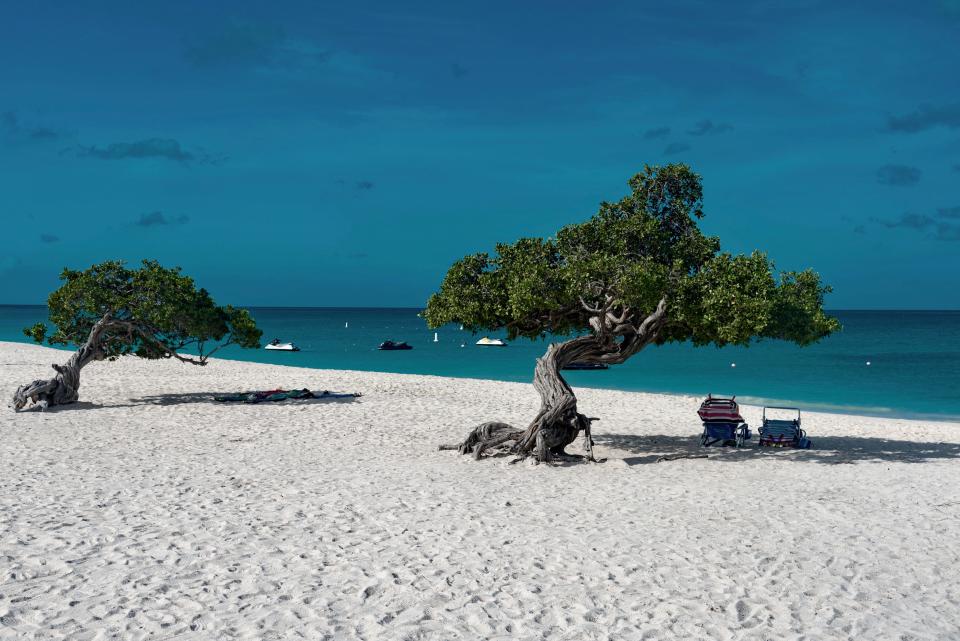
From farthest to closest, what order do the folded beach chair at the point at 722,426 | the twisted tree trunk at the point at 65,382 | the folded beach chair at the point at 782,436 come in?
the twisted tree trunk at the point at 65,382
the folded beach chair at the point at 722,426
the folded beach chair at the point at 782,436

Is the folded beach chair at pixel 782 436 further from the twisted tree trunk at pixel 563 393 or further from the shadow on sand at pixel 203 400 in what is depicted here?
the shadow on sand at pixel 203 400

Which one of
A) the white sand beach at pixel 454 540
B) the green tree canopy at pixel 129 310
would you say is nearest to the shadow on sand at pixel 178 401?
the green tree canopy at pixel 129 310

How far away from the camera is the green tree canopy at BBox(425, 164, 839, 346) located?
1367cm

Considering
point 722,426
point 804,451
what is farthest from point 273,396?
point 804,451

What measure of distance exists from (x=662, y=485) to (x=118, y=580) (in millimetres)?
8629

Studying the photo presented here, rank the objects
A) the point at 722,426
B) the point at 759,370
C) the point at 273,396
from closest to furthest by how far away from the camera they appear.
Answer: the point at 722,426, the point at 273,396, the point at 759,370

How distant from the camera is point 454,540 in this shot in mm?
9320

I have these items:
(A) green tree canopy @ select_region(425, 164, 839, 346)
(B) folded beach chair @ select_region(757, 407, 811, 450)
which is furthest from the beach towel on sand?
(B) folded beach chair @ select_region(757, 407, 811, 450)

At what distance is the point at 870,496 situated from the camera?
12227 millimetres

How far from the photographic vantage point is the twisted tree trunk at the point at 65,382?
21.1 meters

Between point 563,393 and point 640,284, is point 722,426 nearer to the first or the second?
point 563,393

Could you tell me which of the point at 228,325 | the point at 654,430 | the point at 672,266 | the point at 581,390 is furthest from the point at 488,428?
the point at 581,390

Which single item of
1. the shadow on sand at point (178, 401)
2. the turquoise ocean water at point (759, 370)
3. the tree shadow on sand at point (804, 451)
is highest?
the turquoise ocean water at point (759, 370)

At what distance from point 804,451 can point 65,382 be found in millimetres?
20394
